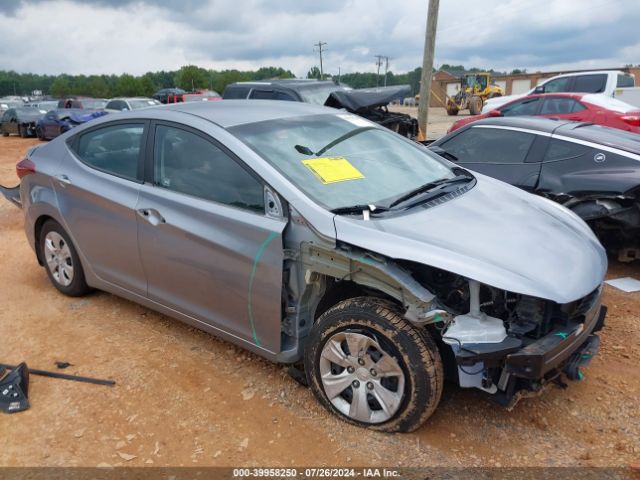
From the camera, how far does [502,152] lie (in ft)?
18.1

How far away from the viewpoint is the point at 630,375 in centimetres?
323

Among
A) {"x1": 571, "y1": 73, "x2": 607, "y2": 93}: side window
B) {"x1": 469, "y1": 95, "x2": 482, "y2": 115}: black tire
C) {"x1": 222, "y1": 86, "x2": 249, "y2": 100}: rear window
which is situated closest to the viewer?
{"x1": 222, "y1": 86, "x2": 249, "y2": 100}: rear window

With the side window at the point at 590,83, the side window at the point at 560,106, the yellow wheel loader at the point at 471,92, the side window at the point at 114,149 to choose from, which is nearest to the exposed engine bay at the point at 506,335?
the side window at the point at 114,149

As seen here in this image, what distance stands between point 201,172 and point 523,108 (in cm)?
839

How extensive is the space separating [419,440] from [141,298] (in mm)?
2140

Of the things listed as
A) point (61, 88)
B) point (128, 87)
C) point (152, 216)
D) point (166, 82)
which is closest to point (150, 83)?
point (128, 87)

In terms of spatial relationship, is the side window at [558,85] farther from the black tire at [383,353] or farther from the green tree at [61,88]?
the green tree at [61,88]

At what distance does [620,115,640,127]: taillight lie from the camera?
8.53 metres

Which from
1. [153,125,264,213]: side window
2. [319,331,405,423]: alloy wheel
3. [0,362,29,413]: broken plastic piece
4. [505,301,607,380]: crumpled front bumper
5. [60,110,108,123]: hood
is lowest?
[0,362,29,413]: broken plastic piece

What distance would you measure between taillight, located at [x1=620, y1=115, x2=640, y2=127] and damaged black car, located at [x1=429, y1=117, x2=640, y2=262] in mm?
3745

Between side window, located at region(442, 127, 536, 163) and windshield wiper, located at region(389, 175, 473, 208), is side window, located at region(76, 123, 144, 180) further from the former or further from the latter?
side window, located at region(442, 127, 536, 163)

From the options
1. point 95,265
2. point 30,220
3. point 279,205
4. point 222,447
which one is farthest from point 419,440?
point 30,220

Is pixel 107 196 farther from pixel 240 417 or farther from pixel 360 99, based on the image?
pixel 360 99

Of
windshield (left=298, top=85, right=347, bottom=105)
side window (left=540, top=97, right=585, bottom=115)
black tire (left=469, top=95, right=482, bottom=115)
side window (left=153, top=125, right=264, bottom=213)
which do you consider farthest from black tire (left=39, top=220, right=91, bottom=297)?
black tire (left=469, top=95, right=482, bottom=115)
